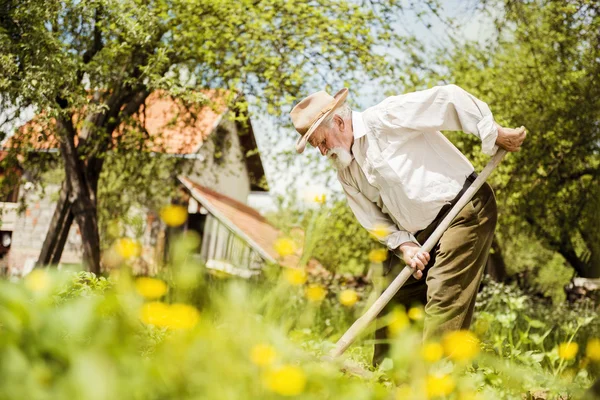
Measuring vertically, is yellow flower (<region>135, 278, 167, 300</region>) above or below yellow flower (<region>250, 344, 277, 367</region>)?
above

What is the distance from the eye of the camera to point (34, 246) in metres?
19.4

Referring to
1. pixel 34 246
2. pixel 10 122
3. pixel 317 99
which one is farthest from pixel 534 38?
pixel 34 246

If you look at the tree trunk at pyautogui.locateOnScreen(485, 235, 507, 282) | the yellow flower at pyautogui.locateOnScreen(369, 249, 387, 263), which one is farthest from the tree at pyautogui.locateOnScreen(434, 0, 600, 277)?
the yellow flower at pyautogui.locateOnScreen(369, 249, 387, 263)

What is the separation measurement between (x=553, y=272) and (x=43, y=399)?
40.8 m

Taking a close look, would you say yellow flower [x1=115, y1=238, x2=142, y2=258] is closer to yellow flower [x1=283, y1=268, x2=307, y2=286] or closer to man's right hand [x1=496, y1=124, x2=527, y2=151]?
yellow flower [x1=283, y1=268, x2=307, y2=286]

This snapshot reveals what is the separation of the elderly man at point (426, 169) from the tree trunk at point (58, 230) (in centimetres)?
734

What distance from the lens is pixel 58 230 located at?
9875 millimetres

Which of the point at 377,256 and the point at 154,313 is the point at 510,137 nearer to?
Answer: the point at 377,256

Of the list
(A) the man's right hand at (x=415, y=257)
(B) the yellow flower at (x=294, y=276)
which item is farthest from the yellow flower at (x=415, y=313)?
(B) the yellow flower at (x=294, y=276)

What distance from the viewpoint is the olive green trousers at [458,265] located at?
3.21 meters

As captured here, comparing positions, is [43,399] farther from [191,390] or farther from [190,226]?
[190,226]

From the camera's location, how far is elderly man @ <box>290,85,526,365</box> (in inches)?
128

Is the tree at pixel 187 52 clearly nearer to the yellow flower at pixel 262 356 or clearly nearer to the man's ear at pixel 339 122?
the man's ear at pixel 339 122

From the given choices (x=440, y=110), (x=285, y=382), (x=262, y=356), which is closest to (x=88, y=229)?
(x=440, y=110)
